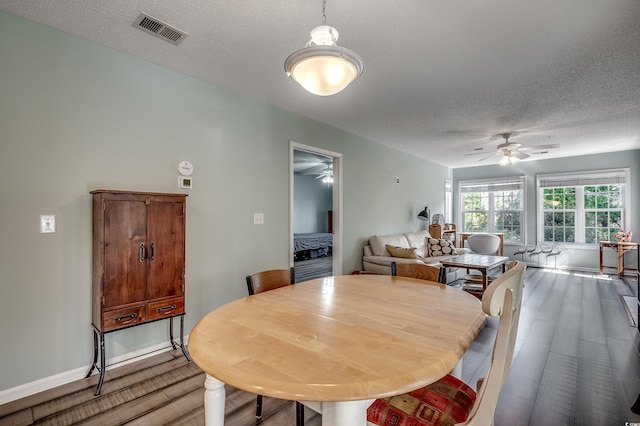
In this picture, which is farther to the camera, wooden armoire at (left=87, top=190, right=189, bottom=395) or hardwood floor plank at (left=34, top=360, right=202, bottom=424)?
wooden armoire at (left=87, top=190, right=189, bottom=395)

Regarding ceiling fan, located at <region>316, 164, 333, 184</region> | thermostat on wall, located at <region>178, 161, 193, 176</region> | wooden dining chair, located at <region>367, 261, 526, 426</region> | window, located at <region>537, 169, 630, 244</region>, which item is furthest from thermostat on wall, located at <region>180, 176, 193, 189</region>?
window, located at <region>537, 169, 630, 244</region>

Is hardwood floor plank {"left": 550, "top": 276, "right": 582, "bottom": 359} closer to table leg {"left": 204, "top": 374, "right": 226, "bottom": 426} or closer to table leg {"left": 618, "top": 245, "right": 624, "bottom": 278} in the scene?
table leg {"left": 618, "top": 245, "right": 624, "bottom": 278}

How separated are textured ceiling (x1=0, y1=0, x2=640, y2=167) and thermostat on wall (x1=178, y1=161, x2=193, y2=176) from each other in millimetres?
832

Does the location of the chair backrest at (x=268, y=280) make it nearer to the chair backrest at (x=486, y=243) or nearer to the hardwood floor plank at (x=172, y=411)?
the hardwood floor plank at (x=172, y=411)

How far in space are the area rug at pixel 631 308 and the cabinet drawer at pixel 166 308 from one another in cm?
459

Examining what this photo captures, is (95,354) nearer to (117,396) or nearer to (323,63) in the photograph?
(117,396)

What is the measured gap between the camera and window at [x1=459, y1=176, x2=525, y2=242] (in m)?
7.14

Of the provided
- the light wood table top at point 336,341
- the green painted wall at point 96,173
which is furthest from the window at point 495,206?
the light wood table top at point 336,341

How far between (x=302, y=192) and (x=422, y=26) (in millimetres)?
7398

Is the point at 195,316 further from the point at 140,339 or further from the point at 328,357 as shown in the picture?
the point at 328,357

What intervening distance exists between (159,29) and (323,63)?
1.49m

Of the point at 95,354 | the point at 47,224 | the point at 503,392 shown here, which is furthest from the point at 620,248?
the point at 47,224

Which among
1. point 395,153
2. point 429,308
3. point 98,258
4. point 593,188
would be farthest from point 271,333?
point 593,188

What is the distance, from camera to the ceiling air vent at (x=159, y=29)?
6.52 feet
